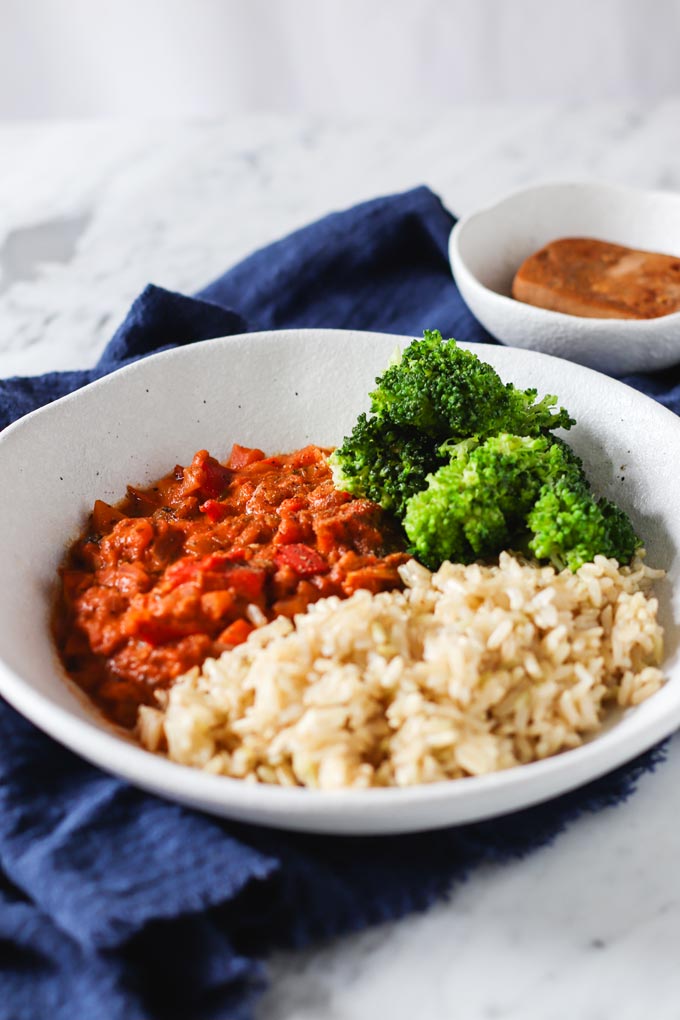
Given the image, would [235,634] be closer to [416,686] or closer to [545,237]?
[416,686]

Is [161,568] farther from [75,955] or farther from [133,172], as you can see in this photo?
[133,172]

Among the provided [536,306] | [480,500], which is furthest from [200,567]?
[536,306]

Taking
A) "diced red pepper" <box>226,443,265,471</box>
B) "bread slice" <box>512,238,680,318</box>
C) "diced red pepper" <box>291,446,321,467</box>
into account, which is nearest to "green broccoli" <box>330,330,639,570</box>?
"diced red pepper" <box>291,446,321,467</box>

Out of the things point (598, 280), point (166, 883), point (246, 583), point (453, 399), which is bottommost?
point (598, 280)

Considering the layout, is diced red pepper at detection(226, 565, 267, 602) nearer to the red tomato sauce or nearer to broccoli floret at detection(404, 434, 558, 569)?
the red tomato sauce

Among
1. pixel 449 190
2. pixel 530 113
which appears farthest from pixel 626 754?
pixel 530 113

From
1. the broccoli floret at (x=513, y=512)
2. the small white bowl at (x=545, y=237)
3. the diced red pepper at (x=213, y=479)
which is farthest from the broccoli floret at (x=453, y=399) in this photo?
the small white bowl at (x=545, y=237)

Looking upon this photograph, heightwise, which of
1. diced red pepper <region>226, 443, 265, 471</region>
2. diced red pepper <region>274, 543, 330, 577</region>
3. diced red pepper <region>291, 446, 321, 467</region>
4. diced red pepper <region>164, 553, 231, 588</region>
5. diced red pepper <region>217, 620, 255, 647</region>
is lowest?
diced red pepper <region>291, 446, 321, 467</region>
